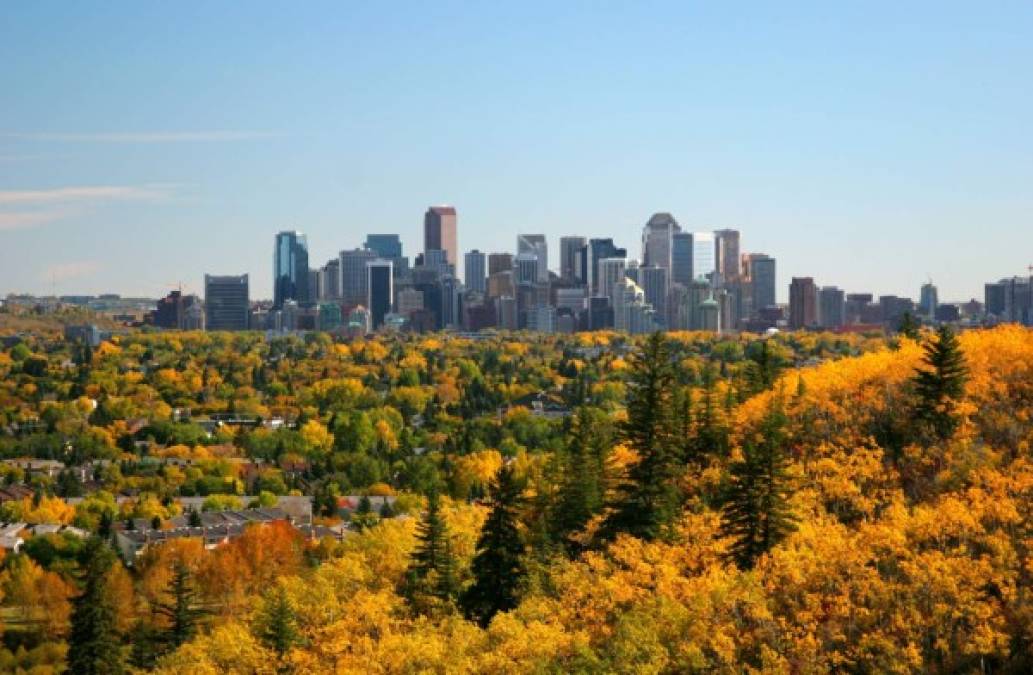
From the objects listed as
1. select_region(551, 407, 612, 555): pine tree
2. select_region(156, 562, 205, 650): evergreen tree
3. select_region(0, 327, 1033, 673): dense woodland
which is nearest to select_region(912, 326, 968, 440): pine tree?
select_region(0, 327, 1033, 673): dense woodland

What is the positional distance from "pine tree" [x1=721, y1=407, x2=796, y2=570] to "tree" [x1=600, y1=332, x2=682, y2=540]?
402 cm

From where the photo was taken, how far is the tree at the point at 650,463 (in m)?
48.0

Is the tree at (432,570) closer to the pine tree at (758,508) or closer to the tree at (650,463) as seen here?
the tree at (650,463)

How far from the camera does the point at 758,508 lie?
42.8 metres

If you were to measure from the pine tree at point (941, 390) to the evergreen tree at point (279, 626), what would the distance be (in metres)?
23.3

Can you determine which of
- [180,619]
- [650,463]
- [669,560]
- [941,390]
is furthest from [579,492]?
[180,619]

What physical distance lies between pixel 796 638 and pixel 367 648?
41.3 feet

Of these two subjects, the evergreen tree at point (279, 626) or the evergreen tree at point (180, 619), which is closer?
the evergreen tree at point (279, 626)

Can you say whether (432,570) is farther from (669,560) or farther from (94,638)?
(94,638)

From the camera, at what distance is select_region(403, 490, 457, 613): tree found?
155 ft

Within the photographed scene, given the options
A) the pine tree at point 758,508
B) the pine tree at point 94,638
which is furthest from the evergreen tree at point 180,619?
the pine tree at point 758,508

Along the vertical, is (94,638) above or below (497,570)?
below

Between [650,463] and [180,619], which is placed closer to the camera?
[650,463]

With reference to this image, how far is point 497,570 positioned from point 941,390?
17.9 metres
